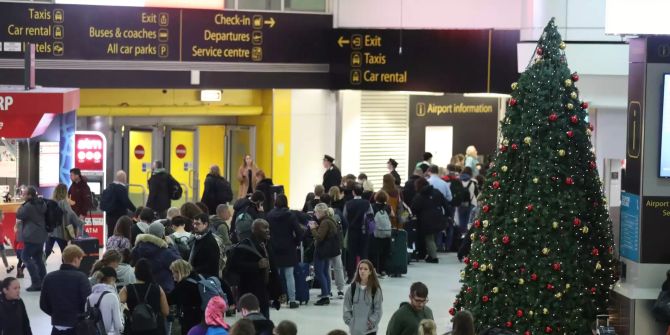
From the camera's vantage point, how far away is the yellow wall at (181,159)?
85.4 feet

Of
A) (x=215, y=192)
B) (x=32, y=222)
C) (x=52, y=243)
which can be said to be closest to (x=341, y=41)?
(x=215, y=192)

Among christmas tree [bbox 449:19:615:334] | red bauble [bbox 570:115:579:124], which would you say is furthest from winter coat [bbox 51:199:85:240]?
red bauble [bbox 570:115:579:124]

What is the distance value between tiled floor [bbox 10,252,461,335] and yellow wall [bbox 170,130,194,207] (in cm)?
526

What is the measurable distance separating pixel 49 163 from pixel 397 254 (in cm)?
583

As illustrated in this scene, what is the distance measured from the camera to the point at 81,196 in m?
20.2

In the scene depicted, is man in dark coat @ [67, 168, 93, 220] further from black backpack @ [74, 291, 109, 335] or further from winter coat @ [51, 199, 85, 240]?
black backpack @ [74, 291, 109, 335]

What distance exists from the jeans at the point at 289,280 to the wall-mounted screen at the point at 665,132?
615 centimetres

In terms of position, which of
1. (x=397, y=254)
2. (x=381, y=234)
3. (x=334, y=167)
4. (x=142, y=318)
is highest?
(x=334, y=167)

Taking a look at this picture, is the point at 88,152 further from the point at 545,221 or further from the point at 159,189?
the point at 545,221

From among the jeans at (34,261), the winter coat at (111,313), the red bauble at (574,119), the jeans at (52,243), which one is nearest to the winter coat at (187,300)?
the winter coat at (111,313)

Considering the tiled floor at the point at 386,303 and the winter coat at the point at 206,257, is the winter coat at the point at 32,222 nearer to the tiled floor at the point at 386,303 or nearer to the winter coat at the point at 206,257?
the tiled floor at the point at 386,303

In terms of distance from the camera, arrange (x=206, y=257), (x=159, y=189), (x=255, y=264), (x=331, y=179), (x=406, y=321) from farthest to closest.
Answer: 1. (x=331, y=179)
2. (x=159, y=189)
3. (x=255, y=264)
4. (x=206, y=257)
5. (x=406, y=321)

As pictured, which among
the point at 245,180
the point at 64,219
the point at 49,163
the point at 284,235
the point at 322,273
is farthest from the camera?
the point at 245,180

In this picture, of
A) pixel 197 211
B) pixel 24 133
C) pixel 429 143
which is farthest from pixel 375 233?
pixel 429 143
